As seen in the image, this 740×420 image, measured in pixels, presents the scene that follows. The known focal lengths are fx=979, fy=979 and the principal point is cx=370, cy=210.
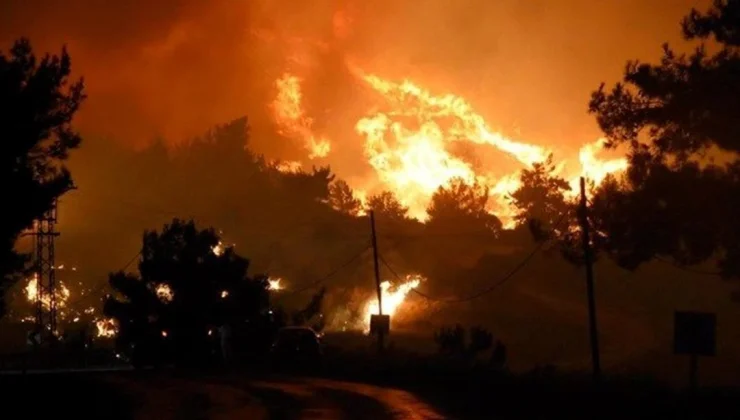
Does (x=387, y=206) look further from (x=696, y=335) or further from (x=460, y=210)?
(x=696, y=335)

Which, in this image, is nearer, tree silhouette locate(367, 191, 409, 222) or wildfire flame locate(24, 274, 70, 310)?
wildfire flame locate(24, 274, 70, 310)

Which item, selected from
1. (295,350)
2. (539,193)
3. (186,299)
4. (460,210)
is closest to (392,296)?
(460,210)

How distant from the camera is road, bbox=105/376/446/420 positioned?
22080mm

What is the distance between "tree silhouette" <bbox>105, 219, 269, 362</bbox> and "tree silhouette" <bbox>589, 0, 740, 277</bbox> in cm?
2789

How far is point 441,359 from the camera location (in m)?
45.0

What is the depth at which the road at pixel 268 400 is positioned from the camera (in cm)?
2208

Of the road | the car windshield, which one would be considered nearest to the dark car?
the car windshield

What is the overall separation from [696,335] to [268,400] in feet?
38.0

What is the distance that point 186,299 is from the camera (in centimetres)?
5906

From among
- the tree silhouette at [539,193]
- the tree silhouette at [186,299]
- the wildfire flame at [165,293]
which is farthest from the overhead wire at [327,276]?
the tree silhouette at [186,299]

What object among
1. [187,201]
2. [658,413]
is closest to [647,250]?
[658,413]

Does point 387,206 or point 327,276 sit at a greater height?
point 387,206

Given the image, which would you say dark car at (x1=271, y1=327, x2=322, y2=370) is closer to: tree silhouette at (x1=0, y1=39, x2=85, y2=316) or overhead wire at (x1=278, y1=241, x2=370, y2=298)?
tree silhouette at (x1=0, y1=39, x2=85, y2=316)

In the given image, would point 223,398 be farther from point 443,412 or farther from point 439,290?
point 439,290
